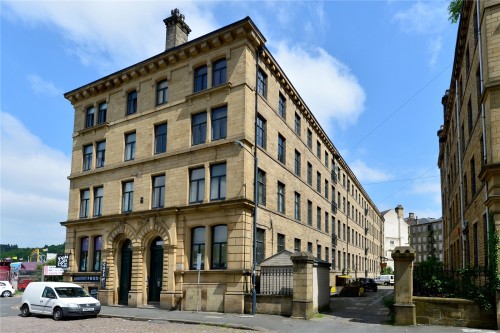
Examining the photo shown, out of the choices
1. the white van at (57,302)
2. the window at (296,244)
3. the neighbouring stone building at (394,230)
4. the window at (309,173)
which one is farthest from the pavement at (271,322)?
the neighbouring stone building at (394,230)

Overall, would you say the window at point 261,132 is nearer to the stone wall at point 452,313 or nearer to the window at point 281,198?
the window at point 281,198

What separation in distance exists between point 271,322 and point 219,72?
515 inches

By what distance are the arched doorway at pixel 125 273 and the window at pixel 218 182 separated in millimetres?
6864

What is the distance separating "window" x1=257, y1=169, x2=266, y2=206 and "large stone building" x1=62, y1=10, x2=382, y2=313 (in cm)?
6

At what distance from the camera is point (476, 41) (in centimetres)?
1925

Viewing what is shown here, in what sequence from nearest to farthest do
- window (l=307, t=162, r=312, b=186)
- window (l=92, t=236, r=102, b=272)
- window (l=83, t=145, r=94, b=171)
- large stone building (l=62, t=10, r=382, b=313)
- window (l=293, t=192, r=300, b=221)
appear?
large stone building (l=62, t=10, r=382, b=313) → window (l=92, t=236, r=102, b=272) → window (l=293, t=192, r=300, b=221) → window (l=83, t=145, r=94, b=171) → window (l=307, t=162, r=312, b=186)

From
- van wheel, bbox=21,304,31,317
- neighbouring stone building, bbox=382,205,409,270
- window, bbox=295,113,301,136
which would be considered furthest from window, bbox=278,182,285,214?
neighbouring stone building, bbox=382,205,409,270

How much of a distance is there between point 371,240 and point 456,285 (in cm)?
5410

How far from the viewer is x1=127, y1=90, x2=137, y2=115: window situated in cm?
2802

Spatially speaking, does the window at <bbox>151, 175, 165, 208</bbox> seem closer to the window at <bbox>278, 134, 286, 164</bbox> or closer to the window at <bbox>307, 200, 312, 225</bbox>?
the window at <bbox>278, 134, 286, 164</bbox>

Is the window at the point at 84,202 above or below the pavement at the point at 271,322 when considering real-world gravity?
above

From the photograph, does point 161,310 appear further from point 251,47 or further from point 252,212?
point 251,47

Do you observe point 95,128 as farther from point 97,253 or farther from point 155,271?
point 155,271

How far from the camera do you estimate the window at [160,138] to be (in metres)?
26.0
